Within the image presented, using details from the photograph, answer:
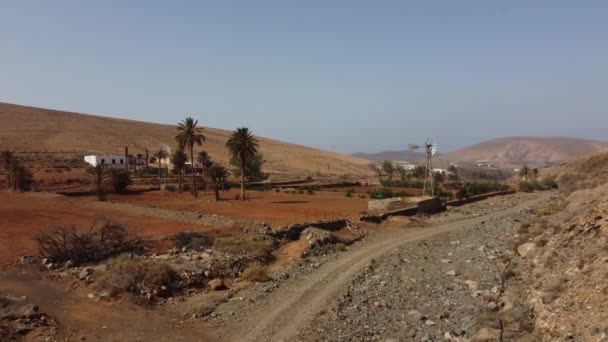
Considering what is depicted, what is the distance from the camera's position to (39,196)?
160 feet

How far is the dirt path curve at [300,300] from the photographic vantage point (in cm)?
1439

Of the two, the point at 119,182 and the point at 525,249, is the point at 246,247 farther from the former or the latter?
the point at 119,182

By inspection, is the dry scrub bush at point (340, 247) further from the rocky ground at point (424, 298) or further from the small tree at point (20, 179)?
the small tree at point (20, 179)

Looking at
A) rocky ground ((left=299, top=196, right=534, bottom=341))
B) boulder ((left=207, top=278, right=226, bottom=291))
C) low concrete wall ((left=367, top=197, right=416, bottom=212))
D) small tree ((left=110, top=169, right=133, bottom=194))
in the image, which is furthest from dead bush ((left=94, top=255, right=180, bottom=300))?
small tree ((left=110, top=169, right=133, bottom=194))

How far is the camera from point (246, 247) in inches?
958

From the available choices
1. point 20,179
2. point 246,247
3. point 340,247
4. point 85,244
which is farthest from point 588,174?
point 20,179

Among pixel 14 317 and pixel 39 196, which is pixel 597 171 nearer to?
pixel 14 317

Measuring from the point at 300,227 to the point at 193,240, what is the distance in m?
6.92

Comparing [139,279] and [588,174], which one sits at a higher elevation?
[588,174]

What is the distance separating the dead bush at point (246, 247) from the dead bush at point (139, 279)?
485 cm

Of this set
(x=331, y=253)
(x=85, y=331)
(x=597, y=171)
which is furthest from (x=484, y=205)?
(x=85, y=331)

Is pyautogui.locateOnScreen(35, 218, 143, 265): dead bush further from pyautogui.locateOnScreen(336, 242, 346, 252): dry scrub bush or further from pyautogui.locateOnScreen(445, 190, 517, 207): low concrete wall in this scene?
pyautogui.locateOnScreen(445, 190, 517, 207): low concrete wall

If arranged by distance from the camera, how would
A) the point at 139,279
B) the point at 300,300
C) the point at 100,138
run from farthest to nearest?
the point at 100,138 → the point at 139,279 → the point at 300,300

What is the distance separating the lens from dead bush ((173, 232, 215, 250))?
25219 mm
